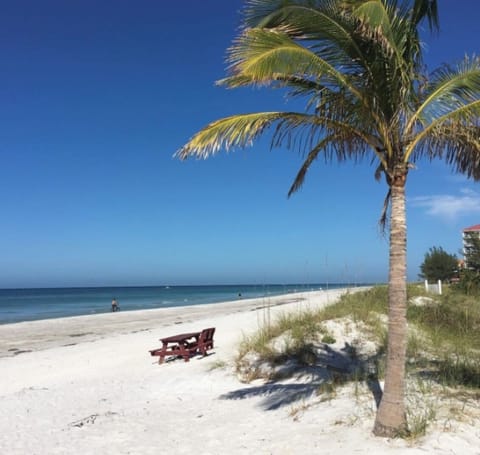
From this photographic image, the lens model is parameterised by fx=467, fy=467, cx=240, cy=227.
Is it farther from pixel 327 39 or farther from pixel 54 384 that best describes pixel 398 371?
pixel 54 384

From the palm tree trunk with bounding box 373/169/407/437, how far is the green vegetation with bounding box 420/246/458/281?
34605mm

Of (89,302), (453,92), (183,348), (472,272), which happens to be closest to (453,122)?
(453,92)

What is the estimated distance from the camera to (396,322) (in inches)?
176

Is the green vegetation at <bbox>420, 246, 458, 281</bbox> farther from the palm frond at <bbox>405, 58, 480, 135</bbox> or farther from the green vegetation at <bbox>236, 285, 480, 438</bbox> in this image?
the palm frond at <bbox>405, 58, 480, 135</bbox>

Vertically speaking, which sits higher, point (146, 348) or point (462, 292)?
point (462, 292)

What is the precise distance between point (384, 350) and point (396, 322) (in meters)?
5.43

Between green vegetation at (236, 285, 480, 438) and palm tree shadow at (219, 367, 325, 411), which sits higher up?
green vegetation at (236, 285, 480, 438)

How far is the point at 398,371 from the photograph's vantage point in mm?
4527

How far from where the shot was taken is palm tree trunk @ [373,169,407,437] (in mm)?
4465

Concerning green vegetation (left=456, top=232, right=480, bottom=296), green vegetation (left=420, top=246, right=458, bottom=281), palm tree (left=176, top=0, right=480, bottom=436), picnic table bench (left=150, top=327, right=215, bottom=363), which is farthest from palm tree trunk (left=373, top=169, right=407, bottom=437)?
green vegetation (left=420, top=246, right=458, bottom=281)

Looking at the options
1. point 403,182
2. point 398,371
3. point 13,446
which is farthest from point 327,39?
point 13,446

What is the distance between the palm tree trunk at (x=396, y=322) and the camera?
446 centimetres

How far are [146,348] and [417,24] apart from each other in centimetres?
1153

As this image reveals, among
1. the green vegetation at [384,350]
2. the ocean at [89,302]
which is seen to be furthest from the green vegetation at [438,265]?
the green vegetation at [384,350]
